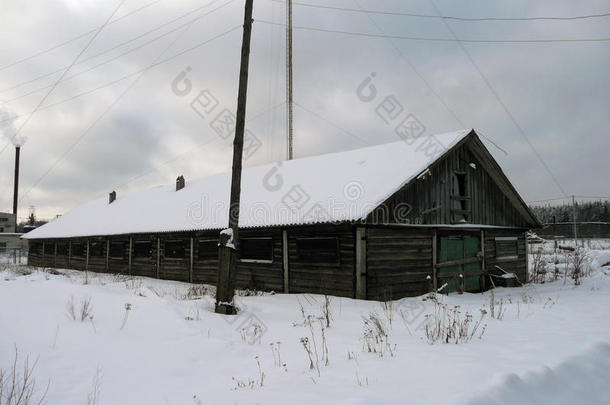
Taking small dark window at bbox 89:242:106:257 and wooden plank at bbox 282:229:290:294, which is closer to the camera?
wooden plank at bbox 282:229:290:294

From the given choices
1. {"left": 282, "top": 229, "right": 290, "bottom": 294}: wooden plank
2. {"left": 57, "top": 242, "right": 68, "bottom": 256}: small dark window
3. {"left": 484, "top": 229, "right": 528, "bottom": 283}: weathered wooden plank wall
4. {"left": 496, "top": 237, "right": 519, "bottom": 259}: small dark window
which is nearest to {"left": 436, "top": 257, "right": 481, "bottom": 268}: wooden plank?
{"left": 484, "top": 229, "right": 528, "bottom": 283}: weathered wooden plank wall

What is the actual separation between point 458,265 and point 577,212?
102m

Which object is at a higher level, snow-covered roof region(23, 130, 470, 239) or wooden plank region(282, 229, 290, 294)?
snow-covered roof region(23, 130, 470, 239)

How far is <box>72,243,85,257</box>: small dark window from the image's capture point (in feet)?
84.5

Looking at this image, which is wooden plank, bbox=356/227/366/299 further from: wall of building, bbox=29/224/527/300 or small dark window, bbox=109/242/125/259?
small dark window, bbox=109/242/125/259

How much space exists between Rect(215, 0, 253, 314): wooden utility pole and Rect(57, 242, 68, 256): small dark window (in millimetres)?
22793

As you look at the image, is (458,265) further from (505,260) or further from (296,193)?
(296,193)

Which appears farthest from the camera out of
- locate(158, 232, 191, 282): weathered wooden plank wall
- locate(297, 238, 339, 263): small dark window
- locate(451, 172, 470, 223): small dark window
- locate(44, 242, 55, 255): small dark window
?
locate(44, 242, 55, 255): small dark window

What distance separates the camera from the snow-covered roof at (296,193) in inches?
511

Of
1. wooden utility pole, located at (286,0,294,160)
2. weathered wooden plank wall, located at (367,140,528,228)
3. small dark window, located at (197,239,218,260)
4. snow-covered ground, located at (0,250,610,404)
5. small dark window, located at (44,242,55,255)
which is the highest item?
wooden utility pole, located at (286,0,294,160)

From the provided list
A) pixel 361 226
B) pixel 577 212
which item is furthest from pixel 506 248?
pixel 577 212

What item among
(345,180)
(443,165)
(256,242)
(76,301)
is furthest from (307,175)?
(76,301)

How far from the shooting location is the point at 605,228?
5412 cm

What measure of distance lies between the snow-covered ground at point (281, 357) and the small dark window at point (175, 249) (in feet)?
31.9
